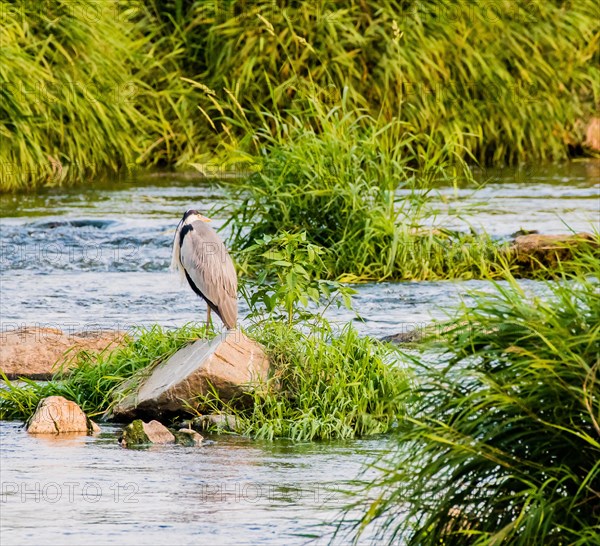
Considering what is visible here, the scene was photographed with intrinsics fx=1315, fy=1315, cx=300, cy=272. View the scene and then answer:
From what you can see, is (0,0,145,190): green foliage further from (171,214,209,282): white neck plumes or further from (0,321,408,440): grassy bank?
(0,321,408,440): grassy bank

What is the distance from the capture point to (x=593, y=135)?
→ 16.4 m

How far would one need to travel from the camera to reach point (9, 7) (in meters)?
13.0

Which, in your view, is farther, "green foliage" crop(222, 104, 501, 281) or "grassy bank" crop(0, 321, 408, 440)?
"green foliage" crop(222, 104, 501, 281)

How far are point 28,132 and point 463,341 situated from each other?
940 centimetres

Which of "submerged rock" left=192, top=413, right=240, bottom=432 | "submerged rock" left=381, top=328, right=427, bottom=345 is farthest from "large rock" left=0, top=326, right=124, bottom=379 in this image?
"submerged rock" left=381, top=328, right=427, bottom=345

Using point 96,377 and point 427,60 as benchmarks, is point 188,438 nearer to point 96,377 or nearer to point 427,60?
point 96,377

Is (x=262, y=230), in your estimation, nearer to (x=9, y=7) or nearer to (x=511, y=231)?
(x=511, y=231)

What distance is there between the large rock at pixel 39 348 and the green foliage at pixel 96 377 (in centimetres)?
19

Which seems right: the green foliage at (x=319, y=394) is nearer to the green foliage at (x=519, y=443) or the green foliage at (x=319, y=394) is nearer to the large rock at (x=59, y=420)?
the large rock at (x=59, y=420)

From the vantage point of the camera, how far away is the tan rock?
1628 cm

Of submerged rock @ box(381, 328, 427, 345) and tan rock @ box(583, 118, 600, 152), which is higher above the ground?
tan rock @ box(583, 118, 600, 152)

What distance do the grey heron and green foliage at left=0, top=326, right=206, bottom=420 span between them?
0.50ft

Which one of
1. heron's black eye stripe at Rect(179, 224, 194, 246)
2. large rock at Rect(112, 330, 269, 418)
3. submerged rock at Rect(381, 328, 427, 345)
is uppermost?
heron's black eye stripe at Rect(179, 224, 194, 246)

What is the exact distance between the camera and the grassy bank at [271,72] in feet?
42.7
